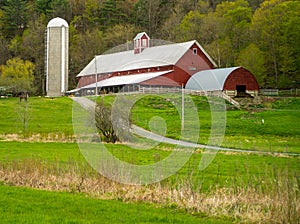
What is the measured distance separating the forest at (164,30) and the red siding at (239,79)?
4184 mm

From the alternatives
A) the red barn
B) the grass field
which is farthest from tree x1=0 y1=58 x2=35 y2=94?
the grass field

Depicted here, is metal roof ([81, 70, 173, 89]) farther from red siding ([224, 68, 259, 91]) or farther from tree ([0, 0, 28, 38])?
tree ([0, 0, 28, 38])

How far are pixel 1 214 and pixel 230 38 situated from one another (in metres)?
57.0

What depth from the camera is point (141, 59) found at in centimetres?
6406

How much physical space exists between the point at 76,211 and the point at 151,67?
50978mm

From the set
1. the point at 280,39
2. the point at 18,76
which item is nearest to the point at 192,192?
the point at 280,39

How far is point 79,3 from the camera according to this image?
9456cm

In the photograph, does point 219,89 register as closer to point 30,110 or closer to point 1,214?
point 30,110

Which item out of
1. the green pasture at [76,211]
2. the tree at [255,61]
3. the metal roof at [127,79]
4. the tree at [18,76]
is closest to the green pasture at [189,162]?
the green pasture at [76,211]

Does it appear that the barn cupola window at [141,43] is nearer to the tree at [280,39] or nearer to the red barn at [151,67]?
the red barn at [151,67]

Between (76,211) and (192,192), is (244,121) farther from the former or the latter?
(76,211)

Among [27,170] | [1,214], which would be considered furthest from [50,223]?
[27,170]

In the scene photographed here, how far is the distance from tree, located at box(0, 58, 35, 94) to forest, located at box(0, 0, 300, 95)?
14 cm

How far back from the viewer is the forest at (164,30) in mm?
57344
